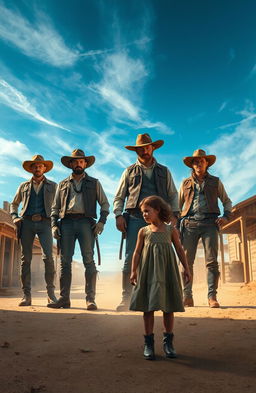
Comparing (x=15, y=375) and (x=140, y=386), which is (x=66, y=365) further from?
(x=140, y=386)

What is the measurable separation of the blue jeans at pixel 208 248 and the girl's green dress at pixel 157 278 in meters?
2.74

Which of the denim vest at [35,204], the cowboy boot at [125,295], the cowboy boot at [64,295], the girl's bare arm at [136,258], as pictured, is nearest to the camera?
the girl's bare arm at [136,258]

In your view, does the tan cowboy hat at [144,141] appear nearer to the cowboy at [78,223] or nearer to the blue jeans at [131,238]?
the cowboy at [78,223]

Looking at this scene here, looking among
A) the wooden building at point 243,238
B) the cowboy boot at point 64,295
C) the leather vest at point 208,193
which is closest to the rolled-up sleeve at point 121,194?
the leather vest at point 208,193

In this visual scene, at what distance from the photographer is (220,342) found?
11.3 ft

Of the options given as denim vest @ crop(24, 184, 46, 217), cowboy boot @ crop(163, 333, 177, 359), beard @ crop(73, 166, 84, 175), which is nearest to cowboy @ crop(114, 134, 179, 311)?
beard @ crop(73, 166, 84, 175)

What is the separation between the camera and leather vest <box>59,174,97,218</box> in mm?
6004

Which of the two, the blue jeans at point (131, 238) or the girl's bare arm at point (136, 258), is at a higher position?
the blue jeans at point (131, 238)

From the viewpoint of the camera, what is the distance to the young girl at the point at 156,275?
3.02 m

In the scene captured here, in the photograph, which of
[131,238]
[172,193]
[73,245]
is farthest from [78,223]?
[172,193]

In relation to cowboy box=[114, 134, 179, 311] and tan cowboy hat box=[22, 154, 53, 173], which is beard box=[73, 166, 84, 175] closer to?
cowboy box=[114, 134, 179, 311]

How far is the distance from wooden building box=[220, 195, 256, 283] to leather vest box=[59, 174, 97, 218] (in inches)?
358

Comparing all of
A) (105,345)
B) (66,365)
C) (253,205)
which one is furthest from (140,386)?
(253,205)

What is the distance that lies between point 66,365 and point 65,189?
12.2 ft
